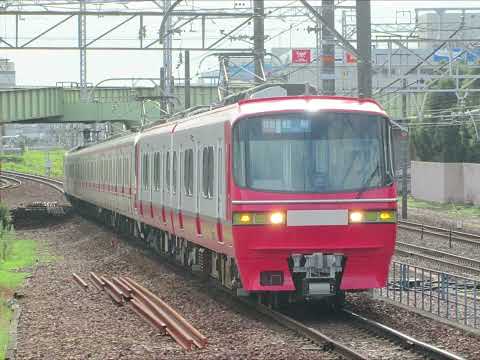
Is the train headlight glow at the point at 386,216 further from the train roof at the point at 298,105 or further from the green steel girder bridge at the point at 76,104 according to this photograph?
the green steel girder bridge at the point at 76,104

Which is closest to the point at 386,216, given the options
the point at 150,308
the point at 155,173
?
the point at 150,308

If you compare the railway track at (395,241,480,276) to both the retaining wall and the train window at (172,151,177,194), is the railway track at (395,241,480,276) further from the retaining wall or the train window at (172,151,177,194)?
the retaining wall

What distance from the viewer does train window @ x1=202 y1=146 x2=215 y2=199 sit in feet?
50.7

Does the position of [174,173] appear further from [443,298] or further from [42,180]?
[42,180]

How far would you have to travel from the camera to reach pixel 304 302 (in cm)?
1552

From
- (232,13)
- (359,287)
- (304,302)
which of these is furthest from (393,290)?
(232,13)

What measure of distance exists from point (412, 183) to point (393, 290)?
128ft

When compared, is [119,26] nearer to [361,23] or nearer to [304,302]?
[361,23]

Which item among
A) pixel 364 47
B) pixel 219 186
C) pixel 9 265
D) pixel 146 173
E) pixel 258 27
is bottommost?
pixel 9 265

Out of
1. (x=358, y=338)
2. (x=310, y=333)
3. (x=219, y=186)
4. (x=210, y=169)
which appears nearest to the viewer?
(x=310, y=333)

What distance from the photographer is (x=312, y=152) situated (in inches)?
542

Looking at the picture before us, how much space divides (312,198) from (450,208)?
33.4 meters

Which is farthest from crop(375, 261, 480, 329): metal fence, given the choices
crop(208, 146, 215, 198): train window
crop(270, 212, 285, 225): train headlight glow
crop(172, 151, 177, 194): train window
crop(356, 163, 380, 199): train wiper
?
crop(172, 151, 177, 194): train window

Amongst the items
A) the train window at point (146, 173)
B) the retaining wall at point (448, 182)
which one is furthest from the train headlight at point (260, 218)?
the retaining wall at point (448, 182)
